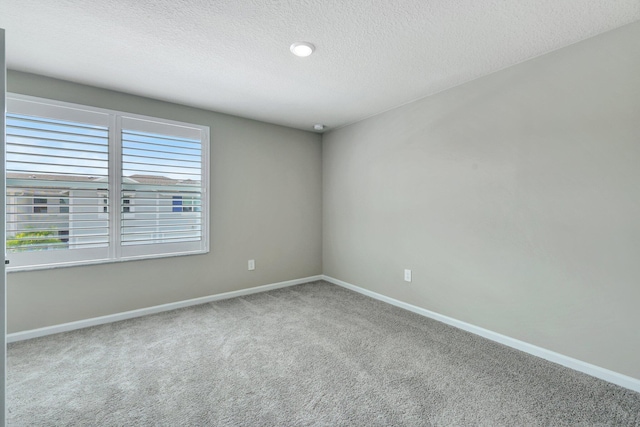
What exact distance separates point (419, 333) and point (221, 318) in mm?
1925

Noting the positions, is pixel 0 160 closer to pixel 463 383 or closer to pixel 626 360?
pixel 463 383

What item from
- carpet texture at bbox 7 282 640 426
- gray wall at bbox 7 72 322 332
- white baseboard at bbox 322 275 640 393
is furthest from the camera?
gray wall at bbox 7 72 322 332

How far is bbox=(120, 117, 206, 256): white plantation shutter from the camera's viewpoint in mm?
2908

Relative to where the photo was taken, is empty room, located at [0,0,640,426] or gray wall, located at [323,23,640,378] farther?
gray wall, located at [323,23,640,378]

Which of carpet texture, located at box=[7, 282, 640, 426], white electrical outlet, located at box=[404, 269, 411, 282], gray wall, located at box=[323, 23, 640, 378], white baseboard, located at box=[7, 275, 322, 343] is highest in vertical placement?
gray wall, located at box=[323, 23, 640, 378]

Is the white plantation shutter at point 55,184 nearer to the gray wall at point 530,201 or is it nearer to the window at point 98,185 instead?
the window at point 98,185

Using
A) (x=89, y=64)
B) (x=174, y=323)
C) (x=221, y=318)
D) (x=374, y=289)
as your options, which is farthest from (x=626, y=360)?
(x=89, y=64)

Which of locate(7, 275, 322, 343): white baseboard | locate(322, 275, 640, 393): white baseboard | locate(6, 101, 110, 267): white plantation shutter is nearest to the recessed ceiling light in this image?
locate(6, 101, 110, 267): white plantation shutter

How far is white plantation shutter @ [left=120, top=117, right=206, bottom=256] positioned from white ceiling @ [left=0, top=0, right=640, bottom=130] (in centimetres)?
47

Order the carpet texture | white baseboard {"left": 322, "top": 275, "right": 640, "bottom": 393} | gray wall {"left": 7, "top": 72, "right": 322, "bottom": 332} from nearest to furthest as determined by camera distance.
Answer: the carpet texture → white baseboard {"left": 322, "top": 275, "right": 640, "bottom": 393} → gray wall {"left": 7, "top": 72, "right": 322, "bottom": 332}

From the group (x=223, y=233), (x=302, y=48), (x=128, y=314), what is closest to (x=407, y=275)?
(x=223, y=233)

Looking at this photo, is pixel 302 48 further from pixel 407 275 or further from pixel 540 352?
pixel 540 352

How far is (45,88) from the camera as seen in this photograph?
253 centimetres

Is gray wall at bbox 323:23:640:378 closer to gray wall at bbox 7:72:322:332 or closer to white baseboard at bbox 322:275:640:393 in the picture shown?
white baseboard at bbox 322:275:640:393
